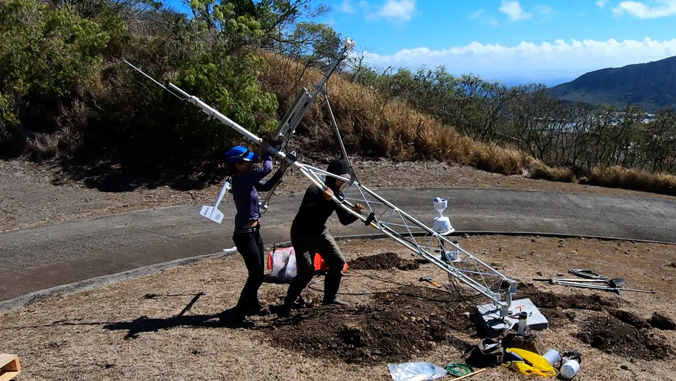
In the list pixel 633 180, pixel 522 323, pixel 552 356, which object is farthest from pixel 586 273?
pixel 633 180

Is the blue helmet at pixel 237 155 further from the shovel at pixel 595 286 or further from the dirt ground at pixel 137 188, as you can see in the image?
the dirt ground at pixel 137 188

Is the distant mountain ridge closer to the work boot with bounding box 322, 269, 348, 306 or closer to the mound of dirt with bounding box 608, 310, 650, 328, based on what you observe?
the mound of dirt with bounding box 608, 310, 650, 328

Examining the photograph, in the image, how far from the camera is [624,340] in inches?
231

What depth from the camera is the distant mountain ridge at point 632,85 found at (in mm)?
78156

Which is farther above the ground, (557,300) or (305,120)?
(305,120)

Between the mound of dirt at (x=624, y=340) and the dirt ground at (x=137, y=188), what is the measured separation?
7.28 m

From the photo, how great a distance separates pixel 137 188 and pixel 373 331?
8.07 meters

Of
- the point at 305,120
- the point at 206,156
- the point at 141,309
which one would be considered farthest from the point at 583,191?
the point at 141,309

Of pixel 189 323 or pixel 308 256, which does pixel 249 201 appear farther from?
pixel 189 323

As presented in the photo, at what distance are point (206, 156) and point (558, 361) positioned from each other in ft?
32.4

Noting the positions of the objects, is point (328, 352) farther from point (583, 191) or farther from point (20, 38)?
point (20, 38)

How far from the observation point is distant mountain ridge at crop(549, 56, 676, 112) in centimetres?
7816

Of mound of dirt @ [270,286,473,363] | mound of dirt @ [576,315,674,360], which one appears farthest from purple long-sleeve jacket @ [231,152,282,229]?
mound of dirt @ [576,315,674,360]

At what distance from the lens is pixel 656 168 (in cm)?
2030
